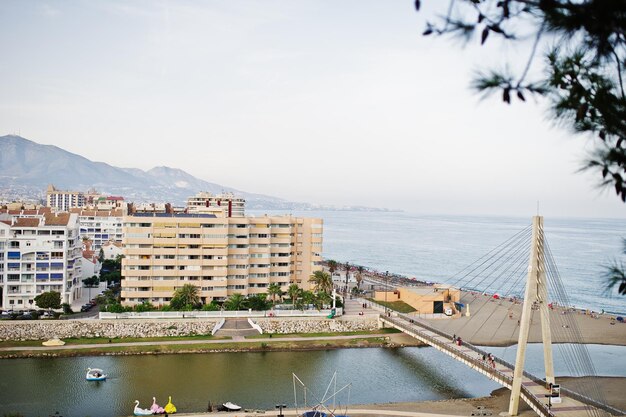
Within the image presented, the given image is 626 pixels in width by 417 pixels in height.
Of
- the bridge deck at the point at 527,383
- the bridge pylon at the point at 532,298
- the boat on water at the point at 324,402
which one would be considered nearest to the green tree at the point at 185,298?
the boat on water at the point at 324,402

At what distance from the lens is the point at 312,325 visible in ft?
139

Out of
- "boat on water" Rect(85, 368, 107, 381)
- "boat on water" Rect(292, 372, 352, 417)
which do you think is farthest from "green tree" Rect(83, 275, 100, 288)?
"boat on water" Rect(292, 372, 352, 417)

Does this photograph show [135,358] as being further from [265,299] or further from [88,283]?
[88,283]

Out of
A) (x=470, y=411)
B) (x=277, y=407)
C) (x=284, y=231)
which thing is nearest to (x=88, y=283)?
(x=284, y=231)

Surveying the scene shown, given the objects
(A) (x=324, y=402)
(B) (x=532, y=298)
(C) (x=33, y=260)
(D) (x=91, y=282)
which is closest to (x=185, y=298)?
(C) (x=33, y=260)

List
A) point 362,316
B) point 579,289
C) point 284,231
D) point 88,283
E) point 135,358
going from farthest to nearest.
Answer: point 579,289 → point 88,283 → point 284,231 → point 362,316 → point 135,358

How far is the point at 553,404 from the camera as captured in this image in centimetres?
2425

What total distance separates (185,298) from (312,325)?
9304mm

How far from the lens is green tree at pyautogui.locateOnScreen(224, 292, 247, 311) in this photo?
43.6m

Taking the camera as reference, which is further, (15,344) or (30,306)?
(30,306)

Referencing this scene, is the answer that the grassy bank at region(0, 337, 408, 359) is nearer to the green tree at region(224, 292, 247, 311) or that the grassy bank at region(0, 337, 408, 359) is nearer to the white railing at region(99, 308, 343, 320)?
the white railing at region(99, 308, 343, 320)

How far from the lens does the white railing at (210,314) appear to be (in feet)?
134

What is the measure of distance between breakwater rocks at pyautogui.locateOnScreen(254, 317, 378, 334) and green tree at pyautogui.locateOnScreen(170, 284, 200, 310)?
195 inches

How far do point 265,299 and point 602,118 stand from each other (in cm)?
4095
